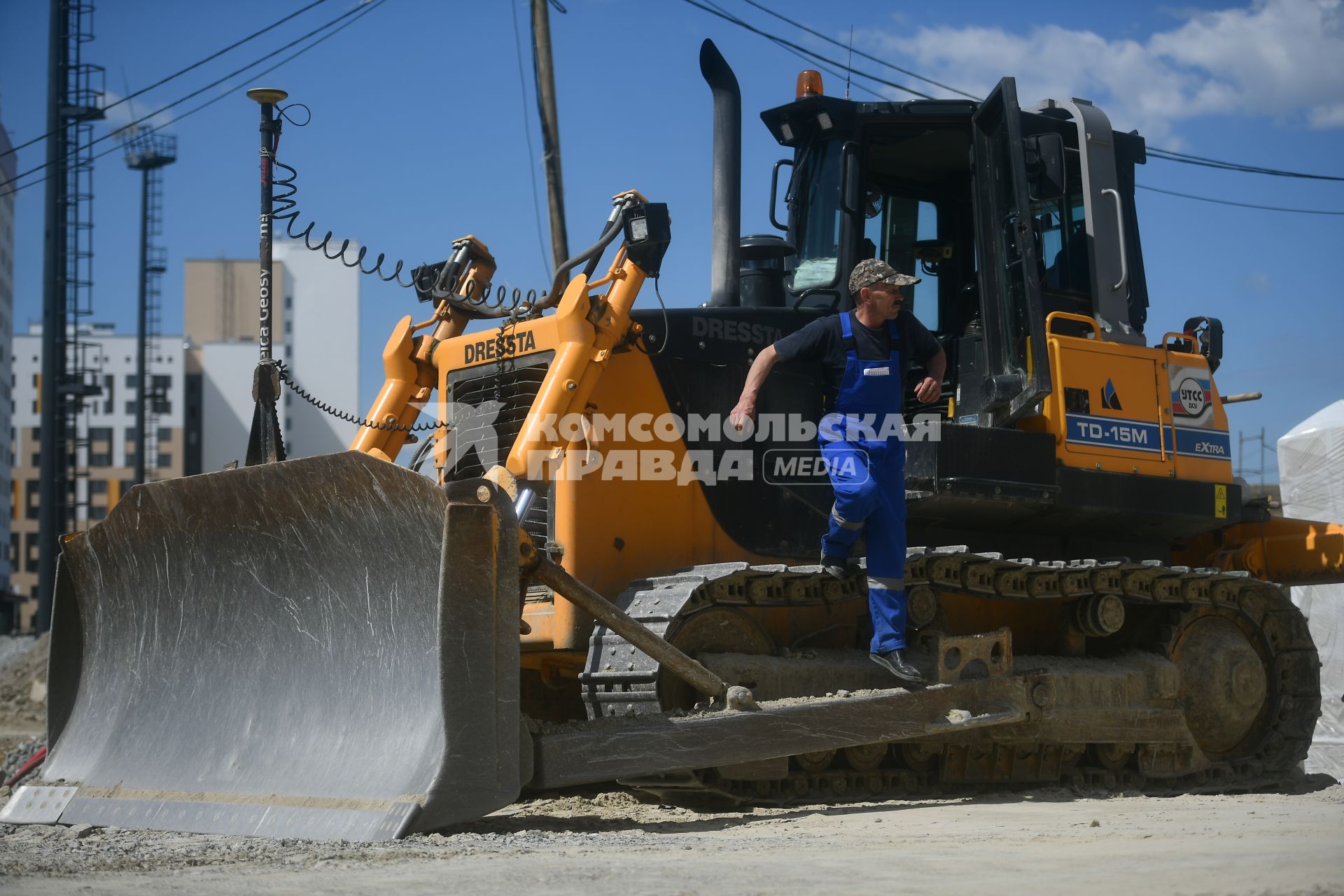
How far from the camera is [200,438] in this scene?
7425cm

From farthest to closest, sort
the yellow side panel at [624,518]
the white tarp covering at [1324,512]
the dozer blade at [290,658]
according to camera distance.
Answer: the white tarp covering at [1324,512] < the yellow side panel at [624,518] < the dozer blade at [290,658]

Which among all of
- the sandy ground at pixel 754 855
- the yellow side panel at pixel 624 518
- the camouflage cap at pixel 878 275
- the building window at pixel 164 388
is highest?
the building window at pixel 164 388

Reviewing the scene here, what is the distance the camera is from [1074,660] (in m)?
7.66

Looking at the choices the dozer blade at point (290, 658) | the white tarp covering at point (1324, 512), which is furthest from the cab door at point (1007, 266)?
the white tarp covering at point (1324, 512)

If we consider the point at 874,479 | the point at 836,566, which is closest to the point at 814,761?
the point at 836,566

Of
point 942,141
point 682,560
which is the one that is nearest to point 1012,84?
point 942,141

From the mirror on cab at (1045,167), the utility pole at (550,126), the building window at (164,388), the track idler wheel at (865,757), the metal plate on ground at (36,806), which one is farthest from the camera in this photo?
the building window at (164,388)

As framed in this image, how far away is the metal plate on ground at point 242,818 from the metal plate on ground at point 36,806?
0.17 ft

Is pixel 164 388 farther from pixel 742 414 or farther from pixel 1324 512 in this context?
pixel 742 414

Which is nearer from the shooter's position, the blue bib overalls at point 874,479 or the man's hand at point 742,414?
the man's hand at point 742,414

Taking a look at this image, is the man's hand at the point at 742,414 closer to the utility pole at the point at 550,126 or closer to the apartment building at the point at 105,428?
the utility pole at the point at 550,126

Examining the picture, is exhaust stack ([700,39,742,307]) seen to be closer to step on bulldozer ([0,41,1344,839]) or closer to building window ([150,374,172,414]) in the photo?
step on bulldozer ([0,41,1344,839])

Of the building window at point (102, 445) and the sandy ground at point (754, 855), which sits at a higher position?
the building window at point (102, 445)

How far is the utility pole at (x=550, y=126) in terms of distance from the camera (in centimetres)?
1491
